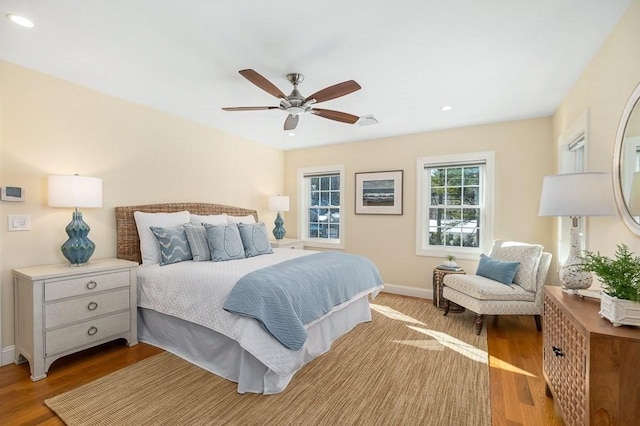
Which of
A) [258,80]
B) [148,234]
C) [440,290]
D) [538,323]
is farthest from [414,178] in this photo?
[148,234]

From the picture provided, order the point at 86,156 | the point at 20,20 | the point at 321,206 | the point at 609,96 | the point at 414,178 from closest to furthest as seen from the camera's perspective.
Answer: the point at 20,20
the point at 609,96
the point at 86,156
the point at 414,178
the point at 321,206

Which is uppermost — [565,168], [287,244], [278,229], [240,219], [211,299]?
[565,168]

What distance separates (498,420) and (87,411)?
101 inches

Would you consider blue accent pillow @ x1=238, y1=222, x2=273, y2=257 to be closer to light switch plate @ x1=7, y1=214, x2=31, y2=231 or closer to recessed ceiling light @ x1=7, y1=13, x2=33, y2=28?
light switch plate @ x1=7, y1=214, x2=31, y2=231

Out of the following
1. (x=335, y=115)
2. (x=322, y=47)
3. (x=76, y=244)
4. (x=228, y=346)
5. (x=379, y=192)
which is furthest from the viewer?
(x=379, y=192)

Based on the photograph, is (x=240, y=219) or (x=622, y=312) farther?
(x=240, y=219)

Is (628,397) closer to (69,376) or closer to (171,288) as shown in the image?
(171,288)

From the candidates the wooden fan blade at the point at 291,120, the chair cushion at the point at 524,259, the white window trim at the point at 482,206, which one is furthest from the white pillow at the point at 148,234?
the chair cushion at the point at 524,259

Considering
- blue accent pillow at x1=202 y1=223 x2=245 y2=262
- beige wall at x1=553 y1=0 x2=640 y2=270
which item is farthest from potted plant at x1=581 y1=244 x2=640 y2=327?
blue accent pillow at x1=202 y1=223 x2=245 y2=262

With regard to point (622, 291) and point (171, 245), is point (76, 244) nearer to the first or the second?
point (171, 245)

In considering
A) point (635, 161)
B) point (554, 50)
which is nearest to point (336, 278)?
point (635, 161)

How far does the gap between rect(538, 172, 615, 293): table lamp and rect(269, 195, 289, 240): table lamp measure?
379 centimetres

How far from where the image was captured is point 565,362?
5.52ft

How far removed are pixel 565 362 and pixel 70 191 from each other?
3705mm
